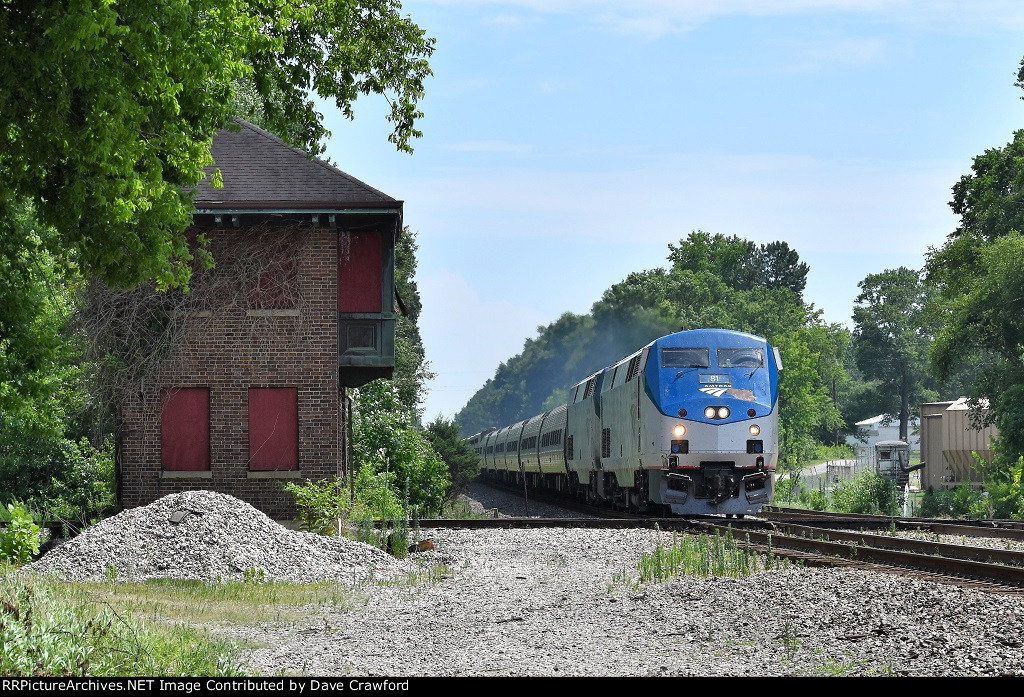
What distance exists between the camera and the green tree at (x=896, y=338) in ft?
386

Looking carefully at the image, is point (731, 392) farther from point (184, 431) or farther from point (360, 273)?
point (184, 431)

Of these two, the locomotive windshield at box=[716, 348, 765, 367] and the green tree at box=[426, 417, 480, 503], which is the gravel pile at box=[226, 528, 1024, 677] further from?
the green tree at box=[426, 417, 480, 503]

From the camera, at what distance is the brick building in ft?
77.3

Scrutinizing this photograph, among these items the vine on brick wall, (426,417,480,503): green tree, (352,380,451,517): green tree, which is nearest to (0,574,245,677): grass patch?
the vine on brick wall

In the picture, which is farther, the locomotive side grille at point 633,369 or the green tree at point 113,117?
the locomotive side grille at point 633,369

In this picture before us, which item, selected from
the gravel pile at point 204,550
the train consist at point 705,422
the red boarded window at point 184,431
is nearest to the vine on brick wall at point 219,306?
the red boarded window at point 184,431

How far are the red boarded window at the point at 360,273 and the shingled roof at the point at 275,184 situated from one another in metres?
1.09

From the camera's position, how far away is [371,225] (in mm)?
23891

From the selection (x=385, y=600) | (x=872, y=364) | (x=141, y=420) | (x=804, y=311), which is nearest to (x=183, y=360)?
(x=141, y=420)

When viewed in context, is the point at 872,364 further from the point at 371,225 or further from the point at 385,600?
the point at 385,600

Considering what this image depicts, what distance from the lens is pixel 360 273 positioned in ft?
79.9

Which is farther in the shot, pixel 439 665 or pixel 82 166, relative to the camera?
pixel 82 166

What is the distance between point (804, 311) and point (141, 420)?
317ft

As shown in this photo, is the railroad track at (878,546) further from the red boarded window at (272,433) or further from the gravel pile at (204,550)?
the gravel pile at (204,550)
